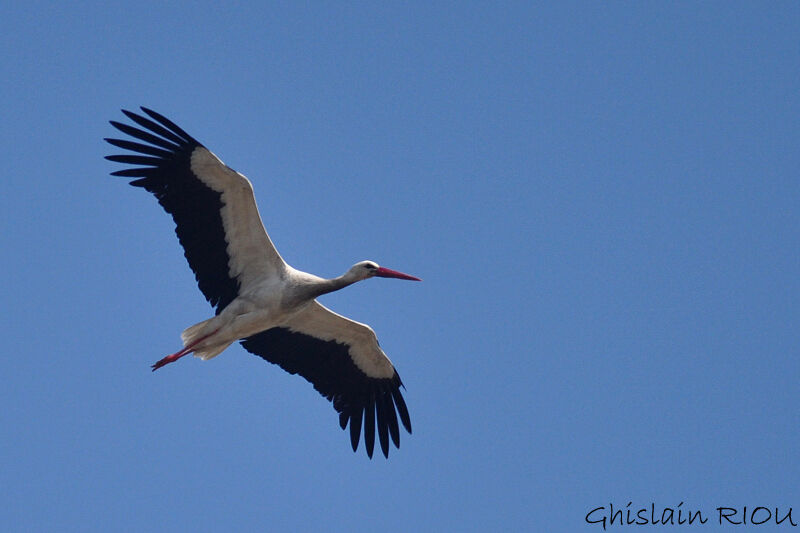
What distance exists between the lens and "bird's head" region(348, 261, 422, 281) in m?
12.3

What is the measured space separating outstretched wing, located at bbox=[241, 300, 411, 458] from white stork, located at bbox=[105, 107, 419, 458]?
3 centimetres

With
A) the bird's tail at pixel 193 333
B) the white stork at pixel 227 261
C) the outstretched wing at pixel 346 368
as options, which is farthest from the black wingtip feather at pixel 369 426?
the bird's tail at pixel 193 333

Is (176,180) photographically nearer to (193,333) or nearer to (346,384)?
(193,333)

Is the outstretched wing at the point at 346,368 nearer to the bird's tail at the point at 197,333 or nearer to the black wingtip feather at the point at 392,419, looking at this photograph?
the black wingtip feather at the point at 392,419

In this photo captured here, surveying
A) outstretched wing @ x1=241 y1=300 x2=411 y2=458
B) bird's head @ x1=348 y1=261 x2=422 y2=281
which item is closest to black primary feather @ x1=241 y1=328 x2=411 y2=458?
outstretched wing @ x1=241 y1=300 x2=411 y2=458

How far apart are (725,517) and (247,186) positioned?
6.08 m

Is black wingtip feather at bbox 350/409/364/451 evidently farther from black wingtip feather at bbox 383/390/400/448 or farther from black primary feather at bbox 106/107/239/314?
black primary feather at bbox 106/107/239/314

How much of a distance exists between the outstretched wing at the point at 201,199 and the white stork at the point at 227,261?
1 centimetres

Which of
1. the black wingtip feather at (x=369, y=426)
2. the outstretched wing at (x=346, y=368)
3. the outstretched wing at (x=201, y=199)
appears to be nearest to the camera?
the outstretched wing at (x=201, y=199)

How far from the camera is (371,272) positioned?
12.4 meters

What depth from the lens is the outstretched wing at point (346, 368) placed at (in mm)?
12984

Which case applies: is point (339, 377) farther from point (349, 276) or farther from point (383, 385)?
point (349, 276)

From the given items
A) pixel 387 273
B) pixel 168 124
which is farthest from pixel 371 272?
pixel 168 124

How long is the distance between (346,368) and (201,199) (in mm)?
2888
